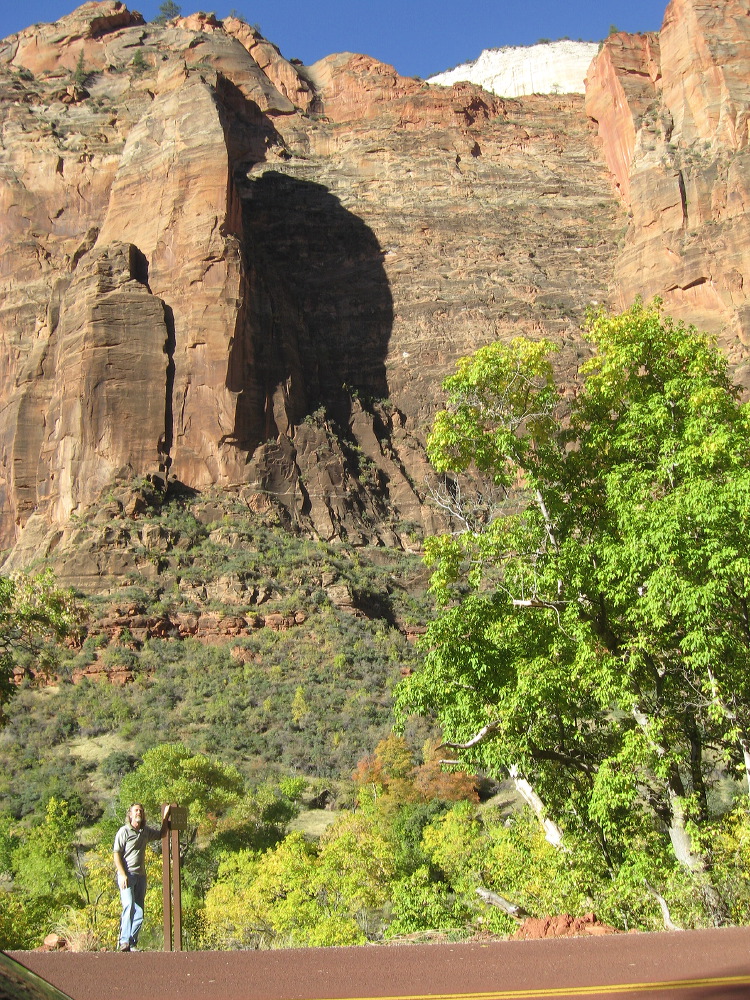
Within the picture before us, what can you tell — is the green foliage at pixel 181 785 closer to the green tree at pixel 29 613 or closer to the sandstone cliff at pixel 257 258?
the green tree at pixel 29 613

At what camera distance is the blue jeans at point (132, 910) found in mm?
8109

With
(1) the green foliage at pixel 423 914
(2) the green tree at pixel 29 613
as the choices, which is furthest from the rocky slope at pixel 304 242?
(1) the green foliage at pixel 423 914

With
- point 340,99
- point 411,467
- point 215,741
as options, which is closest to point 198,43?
point 340,99

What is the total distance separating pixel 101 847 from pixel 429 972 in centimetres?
1702

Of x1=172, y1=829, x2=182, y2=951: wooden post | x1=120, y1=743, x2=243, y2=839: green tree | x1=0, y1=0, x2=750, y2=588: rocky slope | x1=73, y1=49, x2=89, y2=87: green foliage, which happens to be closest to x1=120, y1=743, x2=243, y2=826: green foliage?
x1=120, y1=743, x2=243, y2=839: green tree

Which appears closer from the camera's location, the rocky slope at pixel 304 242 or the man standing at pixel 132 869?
the man standing at pixel 132 869

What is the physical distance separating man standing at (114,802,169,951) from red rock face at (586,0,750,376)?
4676cm

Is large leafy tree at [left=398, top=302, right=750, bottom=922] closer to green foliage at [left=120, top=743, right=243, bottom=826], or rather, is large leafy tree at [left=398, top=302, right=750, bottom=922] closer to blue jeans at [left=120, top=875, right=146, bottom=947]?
blue jeans at [left=120, top=875, right=146, bottom=947]

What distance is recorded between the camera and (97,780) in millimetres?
32500

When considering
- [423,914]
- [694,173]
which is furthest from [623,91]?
[423,914]

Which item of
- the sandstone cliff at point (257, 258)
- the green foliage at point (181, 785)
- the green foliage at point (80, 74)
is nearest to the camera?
the green foliage at point (181, 785)

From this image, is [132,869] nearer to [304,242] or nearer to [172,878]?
[172,878]

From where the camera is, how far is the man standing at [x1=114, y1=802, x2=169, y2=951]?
8.12 meters

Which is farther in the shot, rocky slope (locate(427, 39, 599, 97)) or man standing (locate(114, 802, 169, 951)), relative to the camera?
rocky slope (locate(427, 39, 599, 97))
